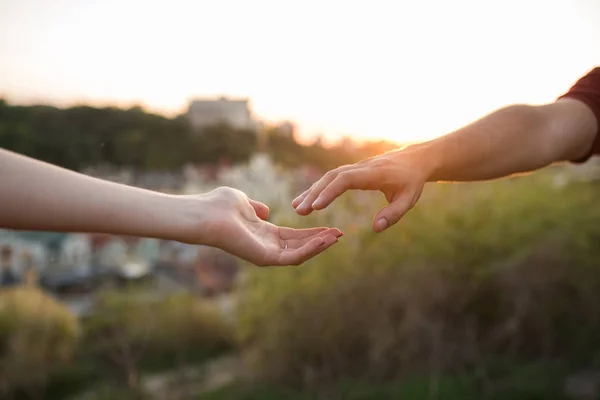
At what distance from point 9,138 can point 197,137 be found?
318cm

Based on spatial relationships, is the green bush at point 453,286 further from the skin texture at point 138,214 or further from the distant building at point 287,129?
the skin texture at point 138,214

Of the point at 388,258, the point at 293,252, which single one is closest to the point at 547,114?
the point at 293,252

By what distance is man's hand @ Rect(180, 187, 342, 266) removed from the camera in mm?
736

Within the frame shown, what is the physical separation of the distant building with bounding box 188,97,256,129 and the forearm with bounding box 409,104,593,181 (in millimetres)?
4939

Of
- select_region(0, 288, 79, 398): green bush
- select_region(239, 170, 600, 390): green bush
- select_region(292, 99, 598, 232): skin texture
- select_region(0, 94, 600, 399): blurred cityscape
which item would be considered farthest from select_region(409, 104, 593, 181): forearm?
select_region(0, 288, 79, 398): green bush

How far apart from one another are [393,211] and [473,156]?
146 millimetres

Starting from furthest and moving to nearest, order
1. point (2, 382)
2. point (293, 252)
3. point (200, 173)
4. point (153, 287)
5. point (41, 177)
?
point (200, 173), point (153, 287), point (2, 382), point (293, 252), point (41, 177)

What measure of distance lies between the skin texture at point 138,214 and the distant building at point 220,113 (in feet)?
16.5

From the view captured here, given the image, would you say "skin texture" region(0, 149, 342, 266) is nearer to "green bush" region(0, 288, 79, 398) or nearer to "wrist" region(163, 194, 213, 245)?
"wrist" region(163, 194, 213, 245)

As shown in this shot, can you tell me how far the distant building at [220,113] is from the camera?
587 centimetres

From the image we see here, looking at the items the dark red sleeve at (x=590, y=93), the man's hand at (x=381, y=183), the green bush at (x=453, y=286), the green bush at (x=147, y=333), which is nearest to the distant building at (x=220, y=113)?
the green bush at (x=453, y=286)

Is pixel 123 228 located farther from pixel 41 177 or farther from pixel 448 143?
pixel 448 143

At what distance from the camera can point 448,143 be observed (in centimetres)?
84

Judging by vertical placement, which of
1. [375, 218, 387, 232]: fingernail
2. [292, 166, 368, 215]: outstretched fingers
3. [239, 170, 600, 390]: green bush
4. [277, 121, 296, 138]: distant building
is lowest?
[239, 170, 600, 390]: green bush
